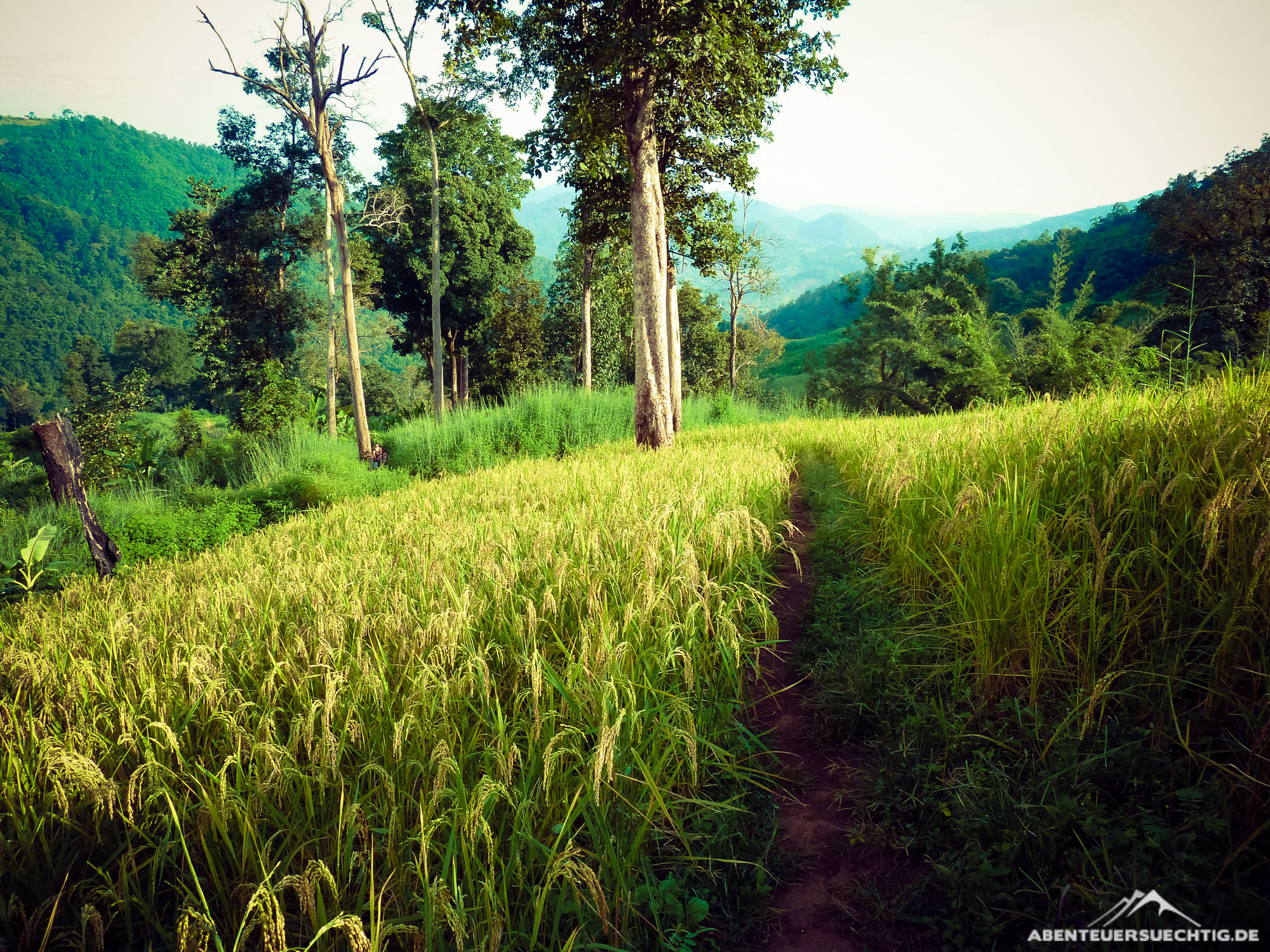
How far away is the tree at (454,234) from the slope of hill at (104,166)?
113 m

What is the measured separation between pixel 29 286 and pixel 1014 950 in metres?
132

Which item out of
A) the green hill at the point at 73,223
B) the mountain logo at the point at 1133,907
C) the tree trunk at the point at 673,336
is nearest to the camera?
the mountain logo at the point at 1133,907

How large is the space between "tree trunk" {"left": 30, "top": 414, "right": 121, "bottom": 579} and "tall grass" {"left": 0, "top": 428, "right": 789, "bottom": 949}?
5.54 ft

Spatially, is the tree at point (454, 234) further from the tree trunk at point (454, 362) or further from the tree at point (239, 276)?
the tree at point (239, 276)

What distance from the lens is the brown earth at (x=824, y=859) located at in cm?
168

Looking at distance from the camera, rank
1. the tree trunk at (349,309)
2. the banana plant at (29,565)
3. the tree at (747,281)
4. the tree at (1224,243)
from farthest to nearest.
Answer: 1. the tree at (747,281)
2. the tree at (1224,243)
3. the tree trunk at (349,309)
4. the banana plant at (29,565)

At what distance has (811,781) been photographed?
237 cm

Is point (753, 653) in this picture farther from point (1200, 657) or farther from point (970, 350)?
point (970, 350)

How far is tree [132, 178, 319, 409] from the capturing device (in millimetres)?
24625

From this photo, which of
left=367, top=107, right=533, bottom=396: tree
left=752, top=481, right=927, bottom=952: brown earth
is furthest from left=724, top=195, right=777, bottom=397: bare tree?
left=752, top=481, right=927, bottom=952: brown earth

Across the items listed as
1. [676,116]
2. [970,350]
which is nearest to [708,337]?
[970,350]

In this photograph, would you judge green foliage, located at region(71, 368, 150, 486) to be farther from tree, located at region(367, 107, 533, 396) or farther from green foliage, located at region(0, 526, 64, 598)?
tree, located at region(367, 107, 533, 396)

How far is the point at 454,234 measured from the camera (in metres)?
26.7

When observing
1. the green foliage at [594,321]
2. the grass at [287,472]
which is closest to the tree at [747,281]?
Answer: the green foliage at [594,321]
